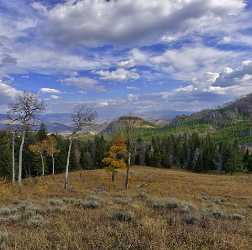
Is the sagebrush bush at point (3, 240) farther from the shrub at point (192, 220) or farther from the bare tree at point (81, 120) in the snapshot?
the bare tree at point (81, 120)

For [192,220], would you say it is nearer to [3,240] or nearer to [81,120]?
[3,240]

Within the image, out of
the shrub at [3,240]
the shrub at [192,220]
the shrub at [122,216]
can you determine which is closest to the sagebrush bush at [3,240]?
the shrub at [3,240]

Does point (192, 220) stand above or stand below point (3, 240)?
below

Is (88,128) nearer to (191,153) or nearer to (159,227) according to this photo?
(159,227)

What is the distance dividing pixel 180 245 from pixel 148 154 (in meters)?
96.7

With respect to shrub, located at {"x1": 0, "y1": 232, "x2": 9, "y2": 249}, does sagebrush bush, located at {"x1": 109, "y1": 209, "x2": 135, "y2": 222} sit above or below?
below

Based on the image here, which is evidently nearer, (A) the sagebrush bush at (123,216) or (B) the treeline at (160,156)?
(A) the sagebrush bush at (123,216)

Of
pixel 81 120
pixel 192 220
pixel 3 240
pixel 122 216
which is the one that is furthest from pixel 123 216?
pixel 81 120

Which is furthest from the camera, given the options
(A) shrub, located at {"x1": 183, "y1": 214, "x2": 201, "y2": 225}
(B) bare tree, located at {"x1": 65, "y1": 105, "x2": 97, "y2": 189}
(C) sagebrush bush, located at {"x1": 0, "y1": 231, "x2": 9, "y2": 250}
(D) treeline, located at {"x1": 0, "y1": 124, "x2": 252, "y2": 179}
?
(D) treeline, located at {"x1": 0, "y1": 124, "x2": 252, "y2": 179}

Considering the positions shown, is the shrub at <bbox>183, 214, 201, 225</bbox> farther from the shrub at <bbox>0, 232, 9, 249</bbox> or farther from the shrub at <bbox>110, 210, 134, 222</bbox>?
the shrub at <bbox>0, 232, 9, 249</bbox>

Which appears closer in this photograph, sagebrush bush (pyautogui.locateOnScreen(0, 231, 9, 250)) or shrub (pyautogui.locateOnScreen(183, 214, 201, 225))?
sagebrush bush (pyautogui.locateOnScreen(0, 231, 9, 250))

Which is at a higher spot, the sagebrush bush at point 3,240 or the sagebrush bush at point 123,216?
the sagebrush bush at point 3,240

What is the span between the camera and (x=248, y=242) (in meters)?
7.80

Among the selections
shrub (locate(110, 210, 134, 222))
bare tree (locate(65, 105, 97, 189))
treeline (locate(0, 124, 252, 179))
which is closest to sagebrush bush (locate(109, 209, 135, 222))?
shrub (locate(110, 210, 134, 222))
